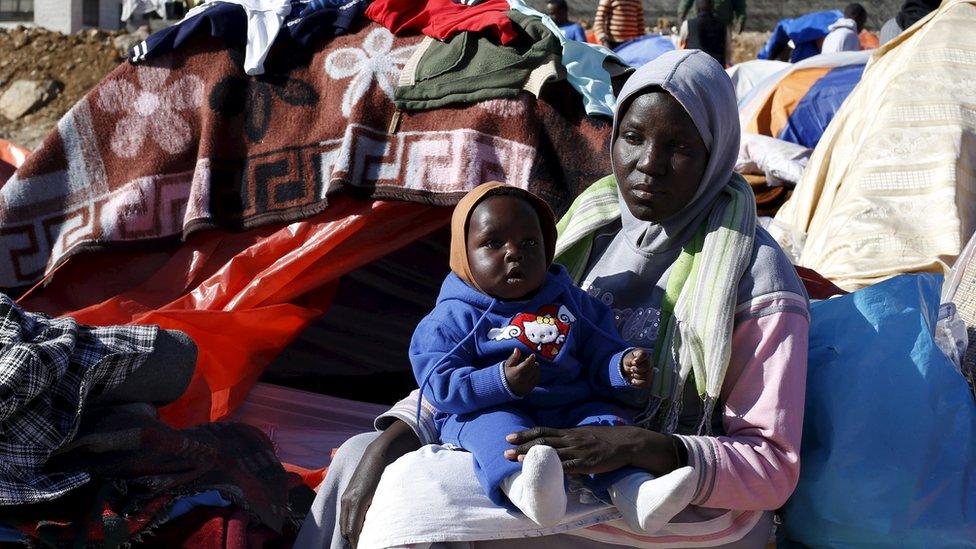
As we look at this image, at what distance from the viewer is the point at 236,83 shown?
4.11 m

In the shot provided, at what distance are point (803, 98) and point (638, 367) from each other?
4.17m

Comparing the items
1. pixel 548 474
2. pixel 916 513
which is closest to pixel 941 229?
pixel 916 513

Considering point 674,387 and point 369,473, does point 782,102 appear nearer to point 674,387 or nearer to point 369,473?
point 674,387

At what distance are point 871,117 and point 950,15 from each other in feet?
1.66

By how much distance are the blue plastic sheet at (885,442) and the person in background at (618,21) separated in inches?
344

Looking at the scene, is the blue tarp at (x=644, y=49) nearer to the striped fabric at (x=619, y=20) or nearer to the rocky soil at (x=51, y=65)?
the striped fabric at (x=619, y=20)

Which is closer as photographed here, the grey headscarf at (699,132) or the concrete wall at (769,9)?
the grey headscarf at (699,132)

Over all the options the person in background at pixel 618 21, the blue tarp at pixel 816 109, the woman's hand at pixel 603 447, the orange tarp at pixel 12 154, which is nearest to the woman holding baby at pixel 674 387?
the woman's hand at pixel 603 447

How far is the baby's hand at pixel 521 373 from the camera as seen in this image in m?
2.26

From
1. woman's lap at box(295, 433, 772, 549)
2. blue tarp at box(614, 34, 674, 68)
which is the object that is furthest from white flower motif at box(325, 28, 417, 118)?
blue tarp at box(614, 34, 674, 68)

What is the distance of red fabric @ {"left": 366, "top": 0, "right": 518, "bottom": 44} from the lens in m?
3.90

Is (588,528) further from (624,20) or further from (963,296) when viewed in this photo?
(624,20)

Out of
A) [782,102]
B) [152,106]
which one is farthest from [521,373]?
[782,102]

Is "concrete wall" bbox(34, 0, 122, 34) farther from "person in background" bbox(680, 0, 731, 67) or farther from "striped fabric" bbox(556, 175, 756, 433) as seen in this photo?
"striped fabric" bbox(556, 175, 756, 433)
